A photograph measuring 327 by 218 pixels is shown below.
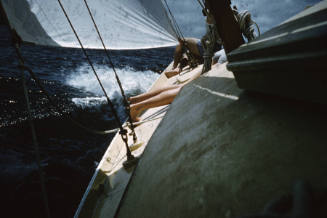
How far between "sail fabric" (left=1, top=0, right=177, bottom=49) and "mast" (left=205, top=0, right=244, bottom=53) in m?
2.48

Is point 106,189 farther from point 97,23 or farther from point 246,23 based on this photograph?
point 97,23

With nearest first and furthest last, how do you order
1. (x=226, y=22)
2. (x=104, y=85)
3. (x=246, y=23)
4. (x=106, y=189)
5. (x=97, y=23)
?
(x=226, y=22) → (x=106, y=189) → (x=246, y=23) → (x=97, y=23) → (x=104, y=85)

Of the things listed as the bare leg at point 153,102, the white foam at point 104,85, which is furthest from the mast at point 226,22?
the white foam at point 104,85

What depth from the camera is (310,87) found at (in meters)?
0.60

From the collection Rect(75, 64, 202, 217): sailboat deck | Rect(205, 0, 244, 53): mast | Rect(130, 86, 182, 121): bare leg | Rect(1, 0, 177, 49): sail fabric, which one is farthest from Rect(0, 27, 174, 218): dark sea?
Rect(205, 0, 244, 53): mast

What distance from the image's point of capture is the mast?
1354 mm

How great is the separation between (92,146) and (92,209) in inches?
107

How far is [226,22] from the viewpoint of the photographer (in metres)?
1.43

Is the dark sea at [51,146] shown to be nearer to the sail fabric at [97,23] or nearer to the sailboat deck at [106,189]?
the sailboat deck at [106,189]

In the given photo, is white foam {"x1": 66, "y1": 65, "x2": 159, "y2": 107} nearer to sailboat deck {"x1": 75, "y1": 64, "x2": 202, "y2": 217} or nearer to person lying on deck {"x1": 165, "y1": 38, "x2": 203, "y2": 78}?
person lying on deck {"x1": 165, "y1": 38, "x2": 203, "y2": 78}

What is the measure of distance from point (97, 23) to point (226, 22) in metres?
3.42

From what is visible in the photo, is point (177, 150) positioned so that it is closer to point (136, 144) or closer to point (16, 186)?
point (136, 144)

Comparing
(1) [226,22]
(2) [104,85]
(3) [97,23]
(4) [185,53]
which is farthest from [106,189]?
(2) [104,85]

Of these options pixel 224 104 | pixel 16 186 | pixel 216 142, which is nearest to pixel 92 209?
pixel 216 142
